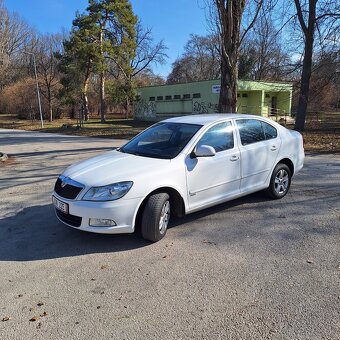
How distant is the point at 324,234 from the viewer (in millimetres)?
4773

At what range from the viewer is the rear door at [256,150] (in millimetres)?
5625

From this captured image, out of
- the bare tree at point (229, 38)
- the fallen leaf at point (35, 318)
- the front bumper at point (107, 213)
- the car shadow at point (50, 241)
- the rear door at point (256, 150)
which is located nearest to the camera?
the fallen leaf at point (35, 318)

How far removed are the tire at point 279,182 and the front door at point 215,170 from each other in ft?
3.13

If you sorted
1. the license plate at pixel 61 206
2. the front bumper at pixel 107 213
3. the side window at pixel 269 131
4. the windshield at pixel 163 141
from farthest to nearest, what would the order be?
the side window at pixel 269 131 → the windshield at pixel 163 141 → the license plate at pixel 61 206 → the front bumper at pixel 107 213

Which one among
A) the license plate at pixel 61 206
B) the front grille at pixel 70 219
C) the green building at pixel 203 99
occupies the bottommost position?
the front grille at pixel 70 219

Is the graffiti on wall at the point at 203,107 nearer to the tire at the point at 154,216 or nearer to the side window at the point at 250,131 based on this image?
the side window at the point at 250,131

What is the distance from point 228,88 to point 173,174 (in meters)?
9.89

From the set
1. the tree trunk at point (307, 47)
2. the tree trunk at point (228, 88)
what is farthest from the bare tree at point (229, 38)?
the tree trunk at point (307, 47)

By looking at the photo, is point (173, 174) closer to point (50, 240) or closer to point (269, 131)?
point (50, 240)

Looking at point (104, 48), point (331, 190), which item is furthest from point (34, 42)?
point (331, 190)

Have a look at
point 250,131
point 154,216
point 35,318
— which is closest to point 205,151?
point 154,216

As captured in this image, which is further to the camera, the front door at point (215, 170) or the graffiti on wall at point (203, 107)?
the graffiti on wall at point (203, 107)

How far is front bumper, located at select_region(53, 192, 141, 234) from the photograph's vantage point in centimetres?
421

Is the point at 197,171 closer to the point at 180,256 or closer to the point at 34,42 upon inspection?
the point at 180,256
